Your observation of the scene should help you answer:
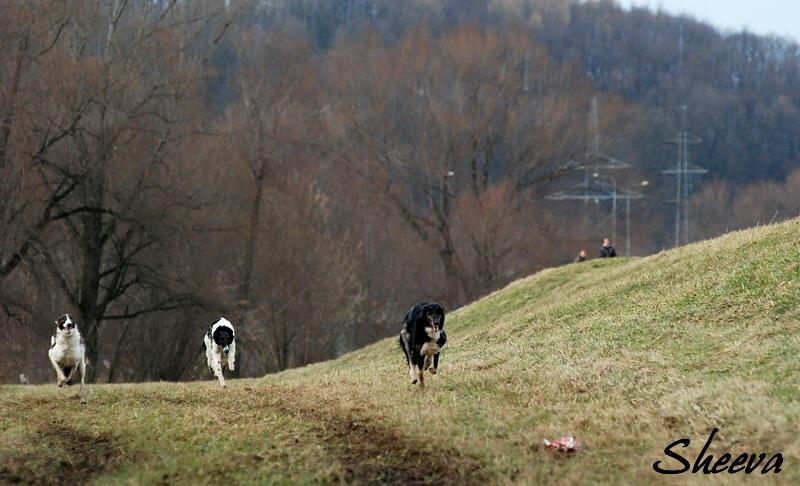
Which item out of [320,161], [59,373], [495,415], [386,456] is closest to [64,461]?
[386,456]

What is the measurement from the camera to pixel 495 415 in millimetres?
13945

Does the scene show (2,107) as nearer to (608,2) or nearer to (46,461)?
(46,461)

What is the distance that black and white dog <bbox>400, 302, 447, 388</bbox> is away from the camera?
1612 cm

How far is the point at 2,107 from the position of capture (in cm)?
4088

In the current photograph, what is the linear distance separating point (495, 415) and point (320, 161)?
6032 centimetres

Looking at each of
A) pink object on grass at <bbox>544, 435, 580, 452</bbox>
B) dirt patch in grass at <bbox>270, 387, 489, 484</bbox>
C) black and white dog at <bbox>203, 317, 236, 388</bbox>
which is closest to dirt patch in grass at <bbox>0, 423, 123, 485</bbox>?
dirt patch in grass at <bbox>270, 387, 489, 484</bbox>

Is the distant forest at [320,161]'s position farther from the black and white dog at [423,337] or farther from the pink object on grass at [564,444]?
the pink object on grass at [564,444]

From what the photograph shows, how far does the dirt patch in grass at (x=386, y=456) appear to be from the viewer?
38.5 ft

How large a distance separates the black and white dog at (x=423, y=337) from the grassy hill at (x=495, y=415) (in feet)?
1.15

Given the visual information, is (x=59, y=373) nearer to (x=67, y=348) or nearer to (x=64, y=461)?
(x=67, y=348)
